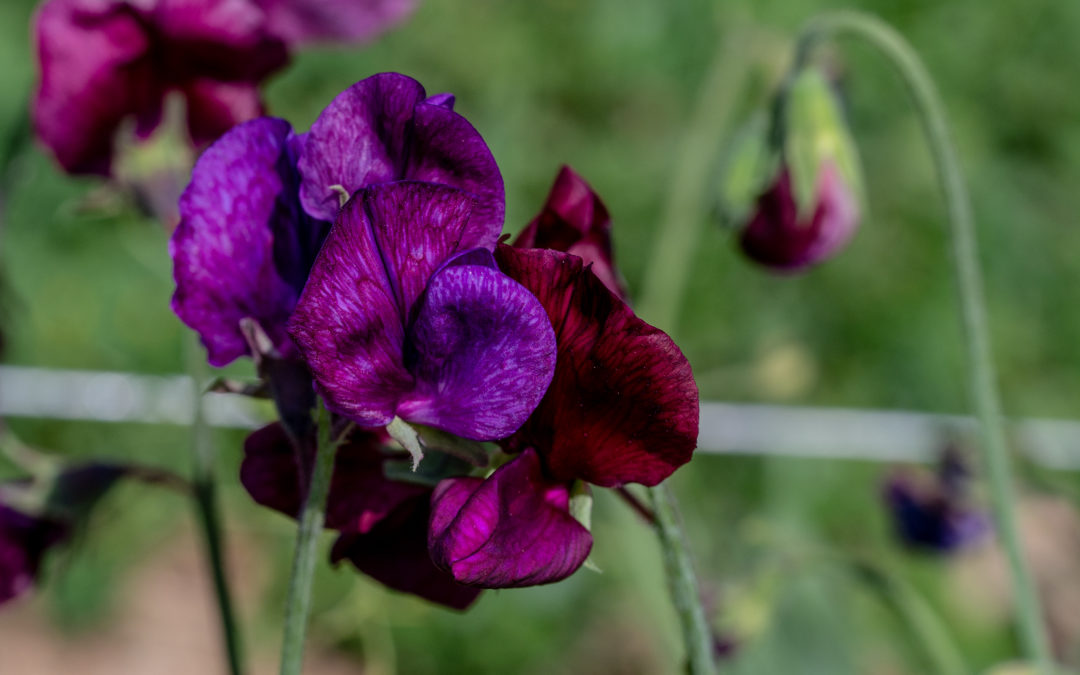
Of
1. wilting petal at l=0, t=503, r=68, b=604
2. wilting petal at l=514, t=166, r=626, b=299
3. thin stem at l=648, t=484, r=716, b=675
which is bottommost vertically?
wilting petal at l=0, t=503, r=68, b=604

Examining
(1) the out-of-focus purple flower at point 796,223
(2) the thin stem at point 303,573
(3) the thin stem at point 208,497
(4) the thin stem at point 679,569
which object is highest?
(1) the out-of-focus purple flower at point 796,223

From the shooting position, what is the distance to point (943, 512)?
1402mm

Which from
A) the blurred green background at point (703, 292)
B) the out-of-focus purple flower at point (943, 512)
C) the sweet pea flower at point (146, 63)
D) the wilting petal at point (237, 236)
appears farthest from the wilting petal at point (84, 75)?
the out-of-focus purple flower at point (943, 512)

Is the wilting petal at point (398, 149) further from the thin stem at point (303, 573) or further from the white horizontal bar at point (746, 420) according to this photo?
the white horizontal bar at point (746, 420)

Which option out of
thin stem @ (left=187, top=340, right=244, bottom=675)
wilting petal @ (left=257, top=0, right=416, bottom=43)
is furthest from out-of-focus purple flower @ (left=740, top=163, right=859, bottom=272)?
thin stem @ (left=187, top=340, right=244, bottom=675)

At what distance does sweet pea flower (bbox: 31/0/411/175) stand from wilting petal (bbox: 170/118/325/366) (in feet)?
0.87

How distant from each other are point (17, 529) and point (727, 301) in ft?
5.40

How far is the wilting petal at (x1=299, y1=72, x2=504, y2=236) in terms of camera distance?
41 cm

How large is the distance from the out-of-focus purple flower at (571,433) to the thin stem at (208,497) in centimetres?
27

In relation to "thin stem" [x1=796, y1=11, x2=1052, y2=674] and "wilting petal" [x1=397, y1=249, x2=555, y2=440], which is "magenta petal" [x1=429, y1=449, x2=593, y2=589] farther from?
"thin stem" [x1=796, y1=11, x2=1052, y2=674]

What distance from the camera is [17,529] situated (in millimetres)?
704

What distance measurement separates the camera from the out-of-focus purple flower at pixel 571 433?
0.40m

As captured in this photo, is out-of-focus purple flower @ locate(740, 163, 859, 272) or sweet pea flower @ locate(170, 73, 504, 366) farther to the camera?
out-of-focus purple flower @ locate(740, 163, 859, 272)

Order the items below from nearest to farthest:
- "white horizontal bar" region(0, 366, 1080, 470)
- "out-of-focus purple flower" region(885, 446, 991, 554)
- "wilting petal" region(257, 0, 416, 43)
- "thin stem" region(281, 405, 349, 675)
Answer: "thin stem" region(281, 405, 349, 675) < "wilting petal" region(257, 0, 416, 43) < "out-of-focus purple flower" region(885, 446, 991, 554) < "white horizontal bar" region(0, 366, 1080, 470)
